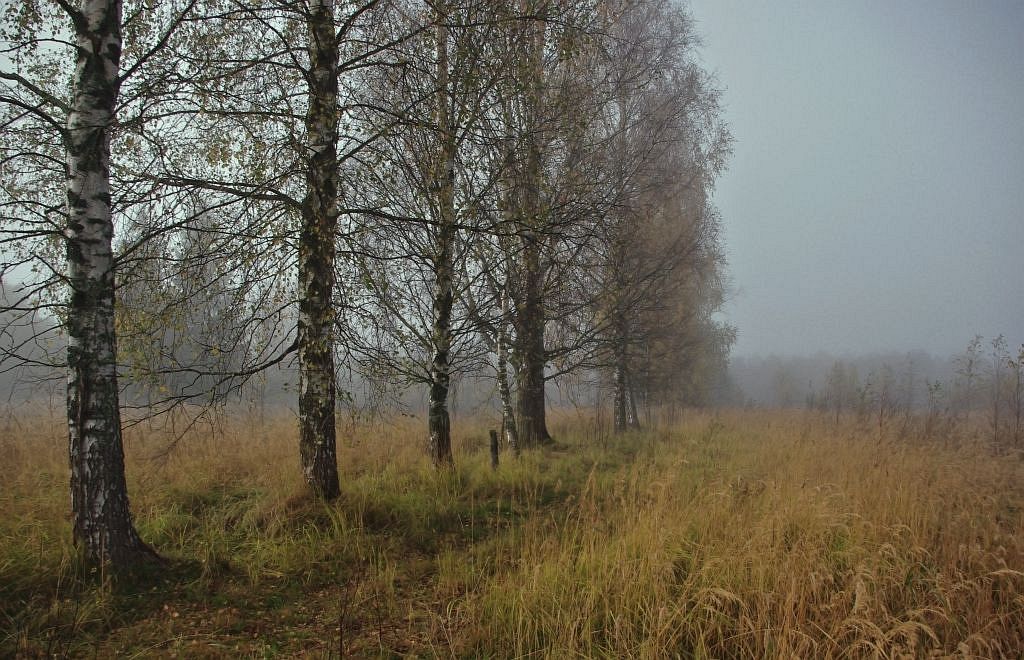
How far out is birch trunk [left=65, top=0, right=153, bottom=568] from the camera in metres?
3.51

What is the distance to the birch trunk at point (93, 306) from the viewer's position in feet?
11.5

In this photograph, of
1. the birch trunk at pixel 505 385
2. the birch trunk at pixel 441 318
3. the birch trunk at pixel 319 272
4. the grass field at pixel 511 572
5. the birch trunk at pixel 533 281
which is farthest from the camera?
the birch trunk at pixel 505 385

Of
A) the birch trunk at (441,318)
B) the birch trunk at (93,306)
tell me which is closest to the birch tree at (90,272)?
the birch trunk at (93,306)

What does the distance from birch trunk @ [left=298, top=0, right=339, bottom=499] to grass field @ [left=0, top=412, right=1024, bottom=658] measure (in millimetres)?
438

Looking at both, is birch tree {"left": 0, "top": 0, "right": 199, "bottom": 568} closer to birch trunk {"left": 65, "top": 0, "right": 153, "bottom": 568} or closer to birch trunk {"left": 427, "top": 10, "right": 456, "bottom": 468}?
birch trunk {"left": 65, "top": 0, "right": 153, "bottom": 568}

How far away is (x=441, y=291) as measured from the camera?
6.62 meters

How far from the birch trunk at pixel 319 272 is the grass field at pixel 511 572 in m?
0.44

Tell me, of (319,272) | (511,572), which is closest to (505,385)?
(319,272)

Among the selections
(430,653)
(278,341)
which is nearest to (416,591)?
(430,653)

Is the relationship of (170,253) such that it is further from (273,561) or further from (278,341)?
(273,561)

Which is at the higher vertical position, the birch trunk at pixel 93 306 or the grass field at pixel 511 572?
the birch trunk at pixel 93 306

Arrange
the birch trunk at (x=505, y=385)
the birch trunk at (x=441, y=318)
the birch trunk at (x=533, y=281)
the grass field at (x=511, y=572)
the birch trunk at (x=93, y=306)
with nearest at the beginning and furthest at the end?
the grass field at (x=511, y=572) < the birch trunk at (x=93, y=306) < the birch trunk at (x=533, y=281) < the birch trunk at (x=441, y=318) < the birch trunk at (x=505, y=385)

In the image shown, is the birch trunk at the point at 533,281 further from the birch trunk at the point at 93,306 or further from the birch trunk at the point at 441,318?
the birch trunk at the point at 93,306

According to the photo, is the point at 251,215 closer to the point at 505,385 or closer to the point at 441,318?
the point at 441,318
